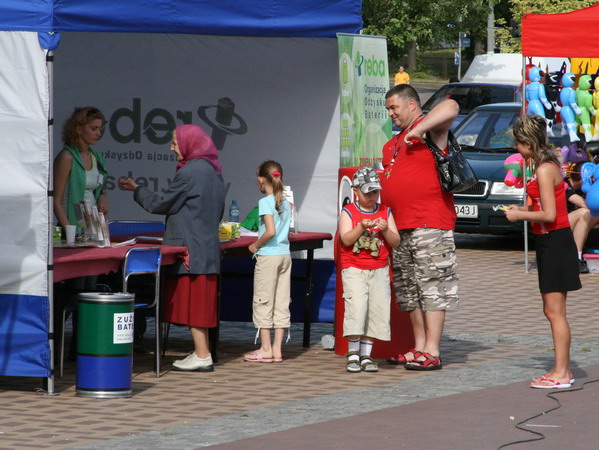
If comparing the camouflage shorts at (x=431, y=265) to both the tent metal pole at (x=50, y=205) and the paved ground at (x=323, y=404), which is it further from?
the tent metal pole at (x=50, y=205)

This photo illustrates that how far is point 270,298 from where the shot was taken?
374 inches

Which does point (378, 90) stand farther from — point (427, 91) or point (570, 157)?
point (427, 91)

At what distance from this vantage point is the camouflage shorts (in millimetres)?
9000

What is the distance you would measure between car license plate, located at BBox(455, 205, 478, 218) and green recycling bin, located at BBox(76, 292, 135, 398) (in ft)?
30.2

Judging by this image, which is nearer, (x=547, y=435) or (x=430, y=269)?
(x=547, y=435)

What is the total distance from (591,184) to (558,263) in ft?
22.2

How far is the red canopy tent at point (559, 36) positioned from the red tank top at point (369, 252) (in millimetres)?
5565

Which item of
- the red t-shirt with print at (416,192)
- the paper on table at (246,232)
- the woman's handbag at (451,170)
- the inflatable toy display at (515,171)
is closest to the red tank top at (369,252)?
the red t-shirt with print at (416,192)

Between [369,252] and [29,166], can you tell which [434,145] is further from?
[29,166]

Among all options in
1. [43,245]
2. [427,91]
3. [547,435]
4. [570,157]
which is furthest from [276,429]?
[427,91]

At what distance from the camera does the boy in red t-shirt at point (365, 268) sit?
891cm

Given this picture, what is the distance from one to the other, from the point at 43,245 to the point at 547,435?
330 cm

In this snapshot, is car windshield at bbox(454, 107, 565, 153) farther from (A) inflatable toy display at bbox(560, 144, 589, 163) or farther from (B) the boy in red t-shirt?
(B) the boy in red t-shirt

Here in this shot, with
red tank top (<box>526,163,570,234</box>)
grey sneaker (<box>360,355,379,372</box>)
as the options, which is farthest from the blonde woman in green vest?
red tank top (<box>526,163,570,234</box>)
